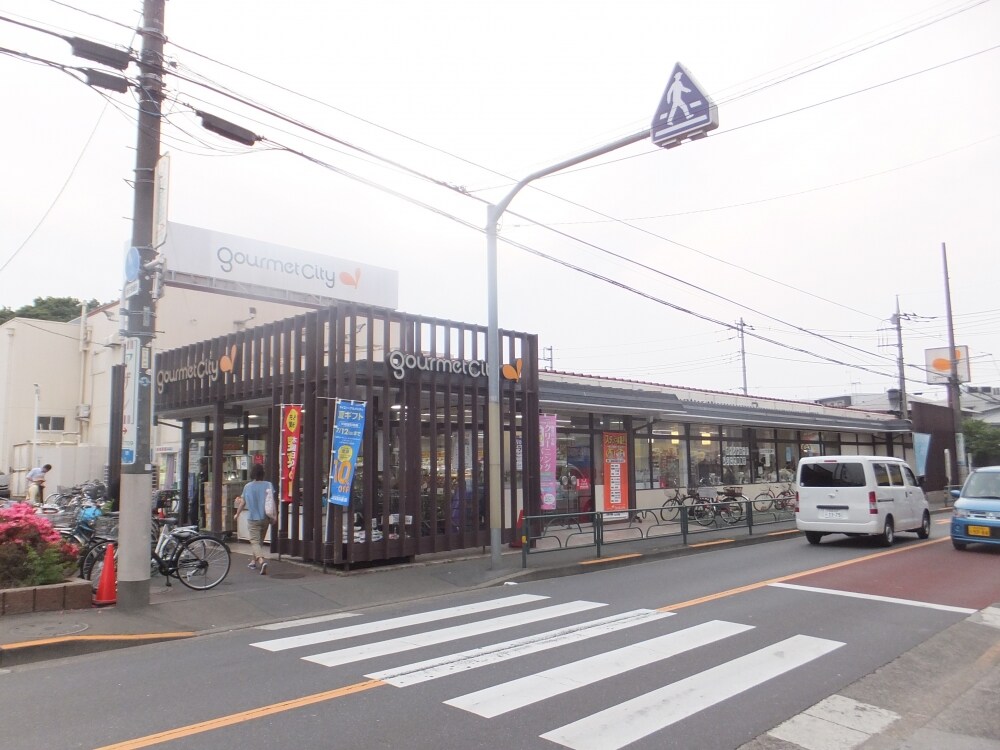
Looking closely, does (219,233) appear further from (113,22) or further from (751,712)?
(751,712)

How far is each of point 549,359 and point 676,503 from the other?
34.2 meters

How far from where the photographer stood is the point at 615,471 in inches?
818

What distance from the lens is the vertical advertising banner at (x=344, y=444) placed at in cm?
1167

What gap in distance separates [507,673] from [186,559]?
6514 millimetres

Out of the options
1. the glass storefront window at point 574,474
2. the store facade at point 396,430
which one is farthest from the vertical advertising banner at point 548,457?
the glass storefront window at point 574,474

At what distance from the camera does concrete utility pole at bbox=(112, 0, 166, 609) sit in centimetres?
905

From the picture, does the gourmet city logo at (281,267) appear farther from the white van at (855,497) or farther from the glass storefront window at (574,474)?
the white van at (855,497)

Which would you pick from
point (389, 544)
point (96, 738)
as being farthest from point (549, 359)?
point (96, 738)

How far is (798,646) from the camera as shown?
7129 millimetres

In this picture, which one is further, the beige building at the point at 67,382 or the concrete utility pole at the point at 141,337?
the beige building at the point at 67,382

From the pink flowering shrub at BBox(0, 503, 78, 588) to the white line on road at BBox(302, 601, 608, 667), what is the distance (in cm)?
454

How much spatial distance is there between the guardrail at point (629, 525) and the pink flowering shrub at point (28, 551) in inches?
286

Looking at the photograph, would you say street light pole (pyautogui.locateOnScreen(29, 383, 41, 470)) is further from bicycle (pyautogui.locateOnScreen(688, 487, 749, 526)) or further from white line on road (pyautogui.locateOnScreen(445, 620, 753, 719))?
white line on road (pyautogui.locateOnScreen(445, 620, 753, 719))

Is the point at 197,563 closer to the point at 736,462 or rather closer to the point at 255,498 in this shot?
the point at 255,498
